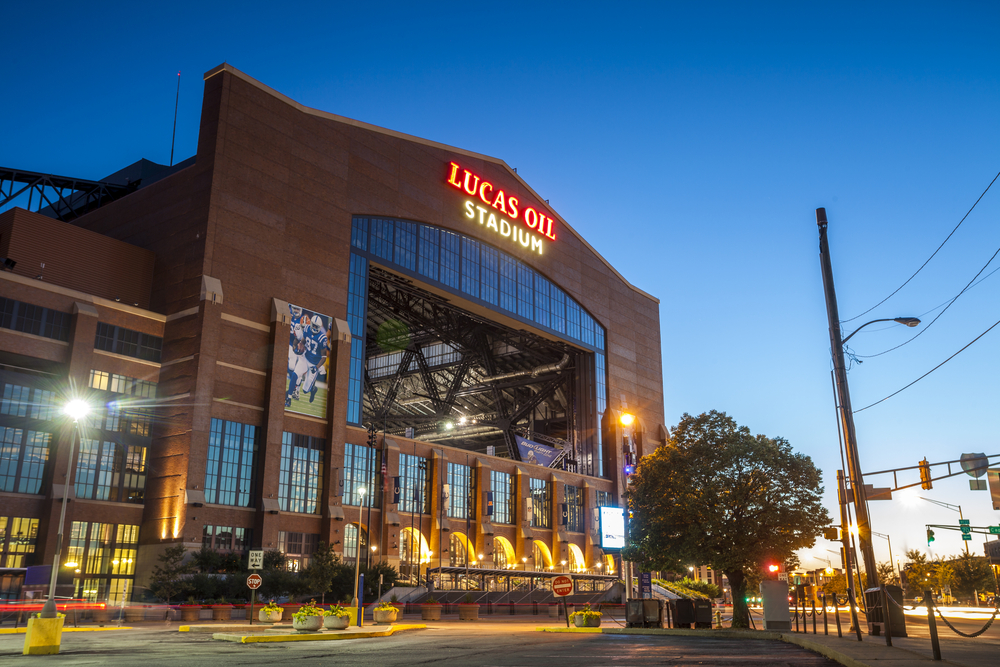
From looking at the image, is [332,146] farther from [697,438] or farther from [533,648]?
[533,648]

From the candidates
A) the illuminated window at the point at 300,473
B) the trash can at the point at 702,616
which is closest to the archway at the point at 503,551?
the illuminated window at the point at 300,473

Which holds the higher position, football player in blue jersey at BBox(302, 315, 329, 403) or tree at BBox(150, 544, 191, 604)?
football player in blue jersey at BBox(302, 315, 329, 403)

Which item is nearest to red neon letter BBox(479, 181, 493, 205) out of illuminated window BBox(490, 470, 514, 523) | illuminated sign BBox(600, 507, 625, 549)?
illuminated window BBox(490, 470, 514, 523)

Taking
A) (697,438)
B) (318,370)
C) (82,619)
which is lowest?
(82,619)

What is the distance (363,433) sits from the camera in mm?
70125

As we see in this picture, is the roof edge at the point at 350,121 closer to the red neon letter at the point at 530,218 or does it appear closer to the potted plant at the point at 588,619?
the red neon letter at the point at 530,218

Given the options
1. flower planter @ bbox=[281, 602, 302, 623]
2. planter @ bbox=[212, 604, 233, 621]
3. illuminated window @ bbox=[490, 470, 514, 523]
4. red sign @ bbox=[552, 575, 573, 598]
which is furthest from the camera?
illuminated window @ bbox=[490, 470, 514, 523]

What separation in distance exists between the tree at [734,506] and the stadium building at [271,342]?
8.77 meters

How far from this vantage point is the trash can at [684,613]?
36906 millimetres

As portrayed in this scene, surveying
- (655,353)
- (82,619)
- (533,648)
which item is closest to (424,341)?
(655,353)

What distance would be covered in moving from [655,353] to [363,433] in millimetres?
54675

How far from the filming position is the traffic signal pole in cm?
2308

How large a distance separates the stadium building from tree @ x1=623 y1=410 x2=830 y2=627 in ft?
28.8

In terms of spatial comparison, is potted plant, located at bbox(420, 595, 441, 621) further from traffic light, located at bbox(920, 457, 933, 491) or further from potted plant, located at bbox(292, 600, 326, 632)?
traffic light, located at bbox(920, 457, 933, 491)
